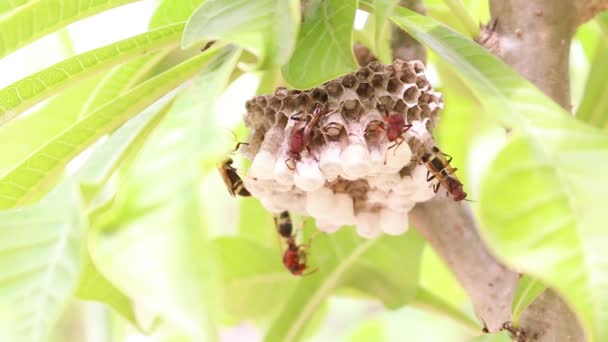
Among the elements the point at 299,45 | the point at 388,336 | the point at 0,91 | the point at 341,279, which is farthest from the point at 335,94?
the point at 388,336

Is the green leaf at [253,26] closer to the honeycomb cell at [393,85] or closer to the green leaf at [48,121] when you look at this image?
the honeycomb cell at [393,85]

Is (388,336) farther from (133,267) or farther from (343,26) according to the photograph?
(133,267)

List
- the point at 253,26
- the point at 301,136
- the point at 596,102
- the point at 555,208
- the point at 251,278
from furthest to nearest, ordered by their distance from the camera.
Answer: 1. the point at 251,278
2. the point at 596,102
3. the point at 301,136
4. the point at 253,26
5. the point at 555,208

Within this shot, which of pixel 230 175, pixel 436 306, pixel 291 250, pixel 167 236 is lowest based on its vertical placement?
pixel 436 306

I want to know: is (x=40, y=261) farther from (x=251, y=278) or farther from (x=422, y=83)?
(x=251, y=278)

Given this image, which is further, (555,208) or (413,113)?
(413,113)

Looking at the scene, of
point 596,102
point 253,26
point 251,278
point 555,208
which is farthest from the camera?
point 251,278

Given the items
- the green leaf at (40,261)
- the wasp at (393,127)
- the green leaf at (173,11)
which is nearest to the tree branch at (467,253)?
the wasp at (393,127)

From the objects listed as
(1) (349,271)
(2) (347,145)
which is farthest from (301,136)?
(1) (349,271)
